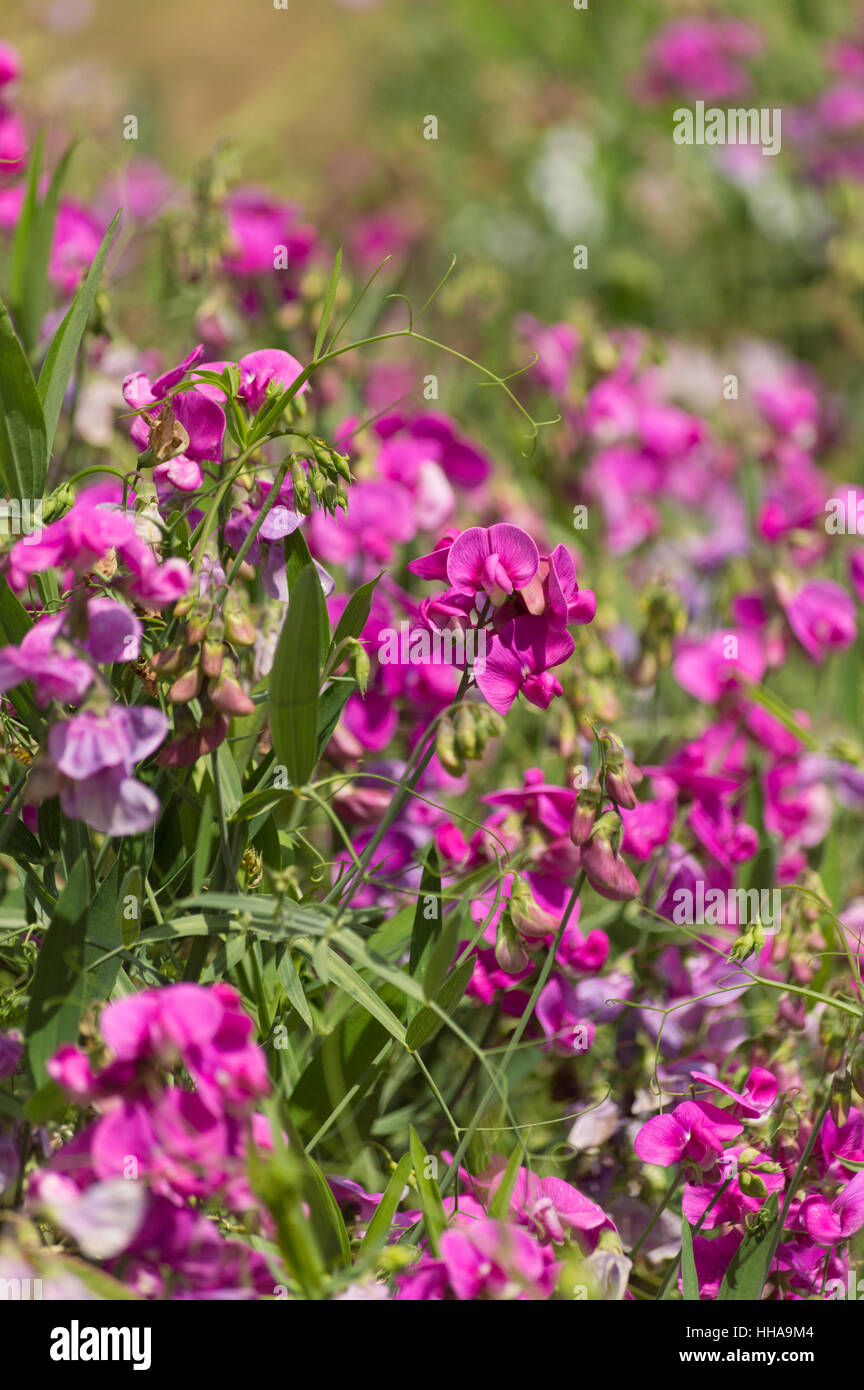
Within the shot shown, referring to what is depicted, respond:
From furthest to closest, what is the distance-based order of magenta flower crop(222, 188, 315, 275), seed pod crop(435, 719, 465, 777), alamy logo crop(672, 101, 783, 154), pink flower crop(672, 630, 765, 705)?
alamy logo crop(672, 101, 783, 154)
magenta flower crop(222, 188, 315, 275)
pink flower crop(672, 630, 765, 705)
seed pod crop(435, 719, 465, 777)

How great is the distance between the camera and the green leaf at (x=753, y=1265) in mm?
1099

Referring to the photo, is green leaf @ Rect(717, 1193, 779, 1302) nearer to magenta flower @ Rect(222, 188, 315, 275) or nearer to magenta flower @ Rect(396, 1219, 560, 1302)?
magenta flower @ Rect(396, 1219, 560, 1302)

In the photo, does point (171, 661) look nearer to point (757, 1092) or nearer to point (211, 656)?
point (211, 656)

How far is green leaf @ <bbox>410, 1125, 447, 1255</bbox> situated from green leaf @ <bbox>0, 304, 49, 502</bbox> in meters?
0.67

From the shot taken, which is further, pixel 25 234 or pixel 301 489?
pixel 25 234

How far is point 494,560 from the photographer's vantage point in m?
1.04

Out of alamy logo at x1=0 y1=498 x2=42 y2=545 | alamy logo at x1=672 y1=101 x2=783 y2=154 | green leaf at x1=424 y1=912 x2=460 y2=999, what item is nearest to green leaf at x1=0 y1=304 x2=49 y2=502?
alamy logo at x1=0 y1=498 x2=42 y2=545

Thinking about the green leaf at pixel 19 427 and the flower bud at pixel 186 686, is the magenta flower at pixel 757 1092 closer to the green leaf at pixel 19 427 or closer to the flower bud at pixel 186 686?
the flower bud at pixel 186 686

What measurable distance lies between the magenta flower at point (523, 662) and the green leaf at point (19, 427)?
1.48 feet

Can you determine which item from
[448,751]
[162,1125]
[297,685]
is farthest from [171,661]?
[162,1125]

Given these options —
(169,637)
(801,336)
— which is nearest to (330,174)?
(801,336)
